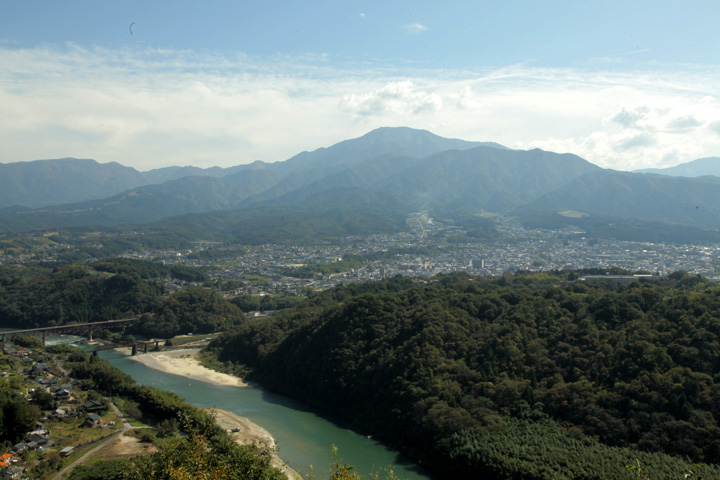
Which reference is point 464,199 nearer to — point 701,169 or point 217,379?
point 701,169

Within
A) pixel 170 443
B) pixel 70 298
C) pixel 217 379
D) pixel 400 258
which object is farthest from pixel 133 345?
pixel 400 258

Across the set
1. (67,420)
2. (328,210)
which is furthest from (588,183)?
(67,420)

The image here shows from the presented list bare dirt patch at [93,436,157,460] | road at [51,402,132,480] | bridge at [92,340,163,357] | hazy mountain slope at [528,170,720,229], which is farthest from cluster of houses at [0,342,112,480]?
hazy mountain slope at [528,170,720,229]

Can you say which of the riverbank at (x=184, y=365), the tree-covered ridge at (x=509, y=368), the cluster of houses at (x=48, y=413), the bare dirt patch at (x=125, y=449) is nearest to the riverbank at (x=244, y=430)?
the bare dirt patch at (x=125, y=449)

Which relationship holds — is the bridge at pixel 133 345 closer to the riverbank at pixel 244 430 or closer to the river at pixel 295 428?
the river at pixel 295 428

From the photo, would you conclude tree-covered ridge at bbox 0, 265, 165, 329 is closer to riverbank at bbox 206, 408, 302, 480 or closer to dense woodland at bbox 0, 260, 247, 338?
dense woodland at bbox 0, 260, 247, 338

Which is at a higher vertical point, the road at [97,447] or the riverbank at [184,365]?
the road at [97,447]

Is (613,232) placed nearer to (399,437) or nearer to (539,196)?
(539,196)
